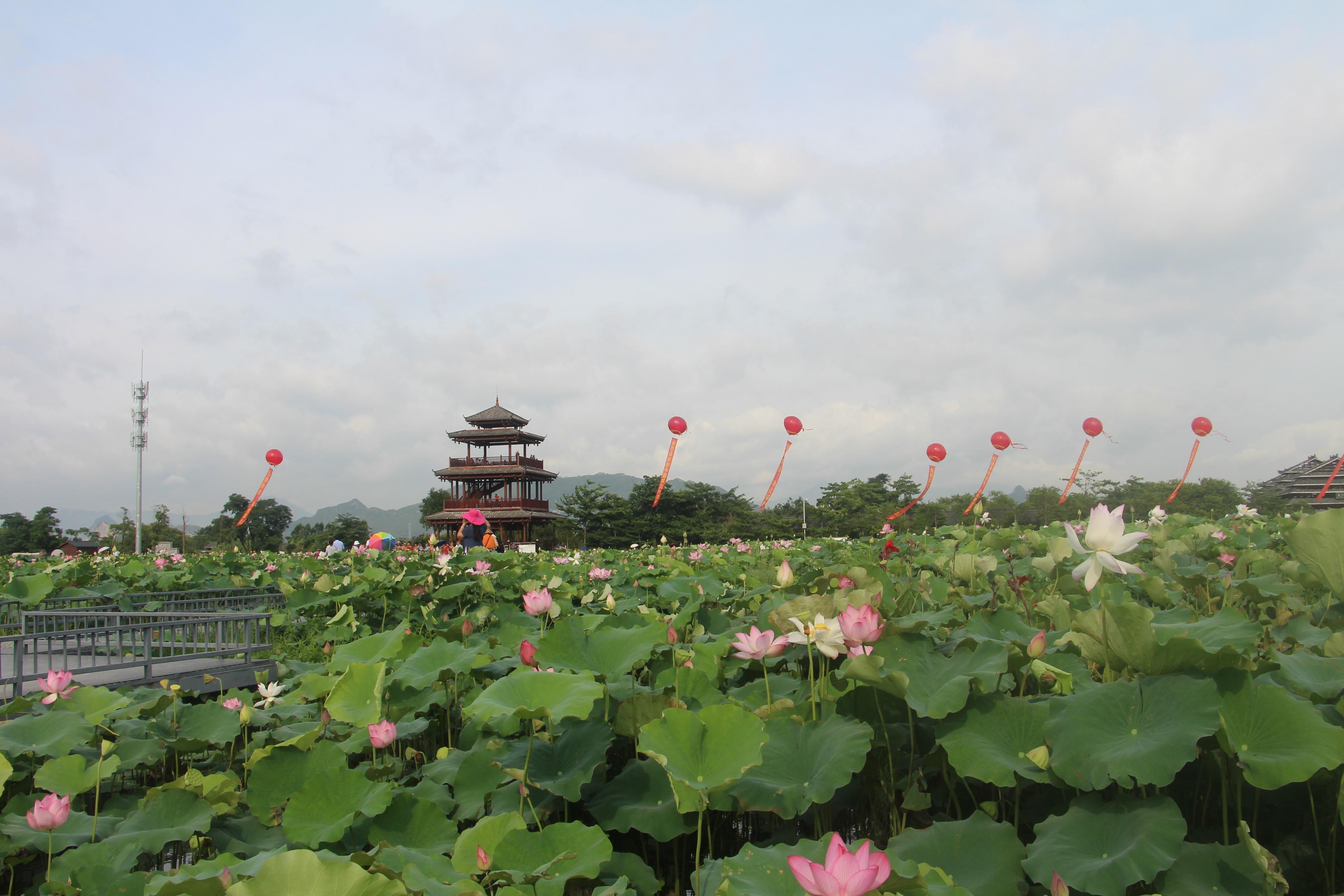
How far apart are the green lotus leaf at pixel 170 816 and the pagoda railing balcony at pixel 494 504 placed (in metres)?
32.3

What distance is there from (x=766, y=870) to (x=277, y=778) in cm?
137

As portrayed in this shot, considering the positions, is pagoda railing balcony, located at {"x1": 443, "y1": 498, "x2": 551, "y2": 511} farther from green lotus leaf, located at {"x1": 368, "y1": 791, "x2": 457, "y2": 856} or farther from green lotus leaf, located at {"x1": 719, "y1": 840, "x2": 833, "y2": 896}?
green lotus leaf, located at {"x1": 719, "y1": 840, "x2": 833, "y2": 896}

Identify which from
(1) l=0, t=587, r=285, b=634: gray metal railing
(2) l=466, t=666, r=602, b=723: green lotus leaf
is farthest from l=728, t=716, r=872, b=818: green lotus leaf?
(1) l=0, t=587, r=285, b=634: gray metal railing

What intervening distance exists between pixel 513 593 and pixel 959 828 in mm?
4357

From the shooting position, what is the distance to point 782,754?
4.52 feet

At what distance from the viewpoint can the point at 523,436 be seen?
1465 inches

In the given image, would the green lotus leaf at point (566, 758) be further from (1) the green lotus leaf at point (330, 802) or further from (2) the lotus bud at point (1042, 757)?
(2) the lotus bud at point (1042, 757)

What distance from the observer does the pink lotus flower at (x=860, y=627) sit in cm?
138

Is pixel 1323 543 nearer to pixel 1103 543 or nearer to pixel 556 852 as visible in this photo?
pixel 1103 543

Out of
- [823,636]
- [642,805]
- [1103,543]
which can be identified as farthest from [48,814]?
[1103,543]

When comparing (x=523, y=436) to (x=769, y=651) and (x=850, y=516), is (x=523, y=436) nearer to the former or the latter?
(x=850, y=516)

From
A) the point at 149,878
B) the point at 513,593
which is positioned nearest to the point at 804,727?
the point at 149,878

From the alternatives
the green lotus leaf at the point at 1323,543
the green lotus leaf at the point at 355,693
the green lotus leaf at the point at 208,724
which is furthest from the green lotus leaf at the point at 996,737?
the green lotus leaf at the point at 208,724

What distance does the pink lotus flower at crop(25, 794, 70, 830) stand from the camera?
1.61 meters
